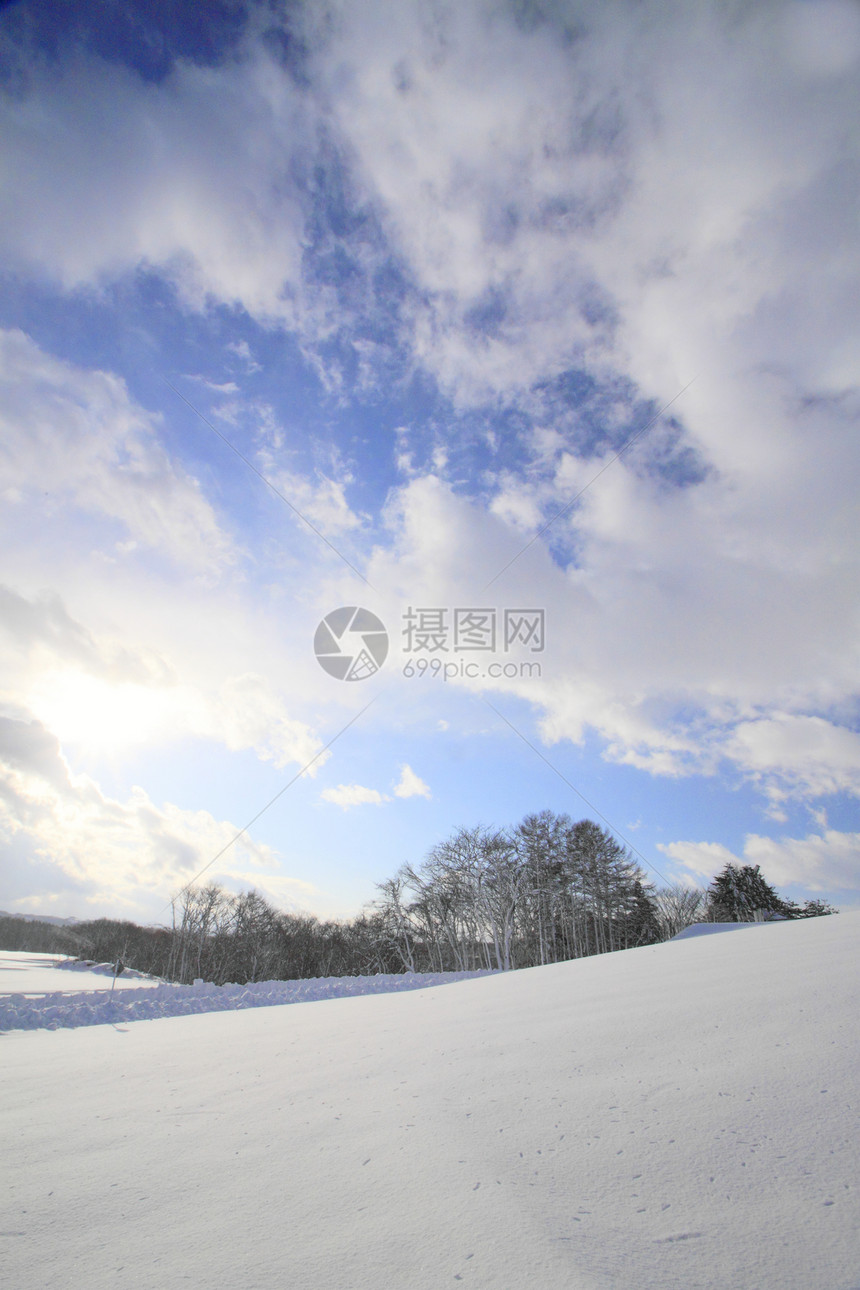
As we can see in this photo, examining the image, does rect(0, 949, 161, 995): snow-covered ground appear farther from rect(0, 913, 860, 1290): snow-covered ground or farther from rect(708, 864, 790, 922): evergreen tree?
rect(708, 864, 790, 922): evergreen tree

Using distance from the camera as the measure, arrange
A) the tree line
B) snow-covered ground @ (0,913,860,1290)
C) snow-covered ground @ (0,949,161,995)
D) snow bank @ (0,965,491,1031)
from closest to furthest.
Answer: snow-covered ground @ (0,913,860,1290) → snow bank @ (0,965,491,1031) → snow-covered ground @ (0,949,161,995) → the tree line

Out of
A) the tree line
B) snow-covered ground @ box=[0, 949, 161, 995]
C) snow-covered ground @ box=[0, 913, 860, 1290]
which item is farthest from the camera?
the tree line

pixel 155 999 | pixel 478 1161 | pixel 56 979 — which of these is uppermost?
pixel 478 1161

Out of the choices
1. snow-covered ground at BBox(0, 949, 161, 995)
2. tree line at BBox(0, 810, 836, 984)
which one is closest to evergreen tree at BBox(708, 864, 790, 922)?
tree line at BBox(0, 810, 836, 984)

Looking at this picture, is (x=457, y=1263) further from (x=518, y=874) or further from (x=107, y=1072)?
(x=518, y=874)

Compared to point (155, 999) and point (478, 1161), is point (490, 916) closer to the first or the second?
point (155, 999)

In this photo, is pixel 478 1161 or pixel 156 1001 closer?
pixel 478 1161

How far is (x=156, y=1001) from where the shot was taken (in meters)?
11.8

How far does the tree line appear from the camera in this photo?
3241cm

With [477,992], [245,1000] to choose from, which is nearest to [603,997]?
[477,992]

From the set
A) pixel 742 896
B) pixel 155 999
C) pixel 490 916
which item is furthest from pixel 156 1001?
pixel 742 896

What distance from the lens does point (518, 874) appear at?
32250 millimetres

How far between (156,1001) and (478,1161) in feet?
41.4

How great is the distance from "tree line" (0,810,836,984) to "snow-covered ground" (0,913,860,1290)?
93.2 feet
